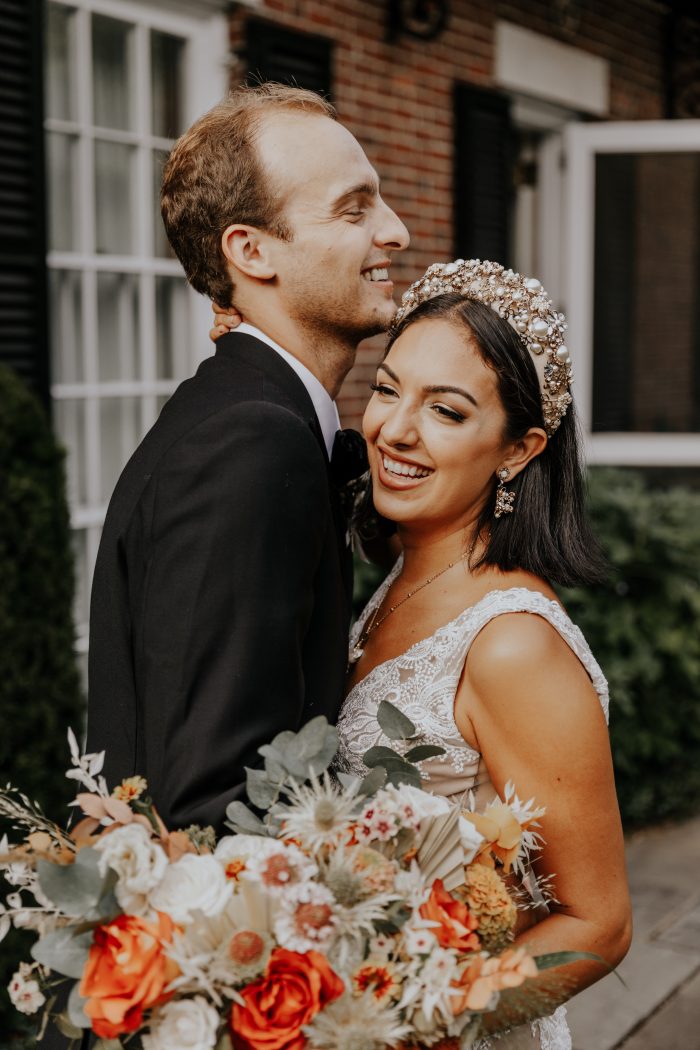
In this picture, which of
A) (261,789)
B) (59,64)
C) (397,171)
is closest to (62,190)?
(59,64)

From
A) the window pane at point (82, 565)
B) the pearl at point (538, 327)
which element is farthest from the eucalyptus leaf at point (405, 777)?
the window pane at point (82, 565)

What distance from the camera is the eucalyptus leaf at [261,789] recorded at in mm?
1546

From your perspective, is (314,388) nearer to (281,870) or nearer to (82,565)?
(281,870)

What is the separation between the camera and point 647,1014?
13.3ft

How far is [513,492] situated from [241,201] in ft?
2.29

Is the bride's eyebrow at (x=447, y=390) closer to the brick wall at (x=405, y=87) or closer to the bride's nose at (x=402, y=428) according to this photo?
the bride's nose at (x=402, y=428)

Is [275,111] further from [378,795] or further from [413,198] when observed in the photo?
[413,198]

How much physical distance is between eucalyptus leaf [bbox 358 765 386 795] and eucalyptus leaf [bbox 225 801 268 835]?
137 millimetres

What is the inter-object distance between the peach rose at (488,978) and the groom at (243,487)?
0.39 meters

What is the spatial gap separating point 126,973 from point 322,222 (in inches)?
48.3

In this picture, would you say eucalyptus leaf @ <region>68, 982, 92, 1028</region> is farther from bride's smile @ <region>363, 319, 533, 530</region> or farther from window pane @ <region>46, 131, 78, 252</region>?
window pane @ <region>46, 131, 78, 252</region>

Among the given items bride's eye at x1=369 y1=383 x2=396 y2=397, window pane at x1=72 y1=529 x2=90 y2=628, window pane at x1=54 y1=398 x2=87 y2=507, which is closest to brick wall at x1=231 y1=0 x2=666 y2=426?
window pane at x1=54 y1=398 x2=87 y2=507

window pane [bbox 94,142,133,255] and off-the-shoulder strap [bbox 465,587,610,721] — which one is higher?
window pane [bbox 94,142,133,255]

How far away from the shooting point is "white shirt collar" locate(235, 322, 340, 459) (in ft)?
6.70
